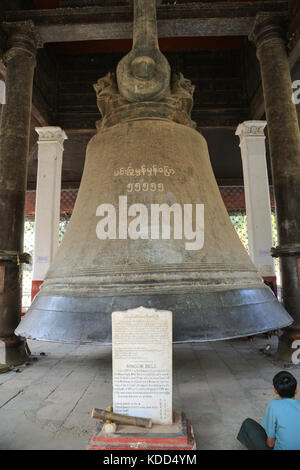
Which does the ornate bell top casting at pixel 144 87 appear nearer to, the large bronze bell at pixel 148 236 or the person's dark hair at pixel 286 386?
the large bronze bell at pixel 148 236

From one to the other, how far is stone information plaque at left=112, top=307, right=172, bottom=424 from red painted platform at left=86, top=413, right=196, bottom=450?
7 centimetres

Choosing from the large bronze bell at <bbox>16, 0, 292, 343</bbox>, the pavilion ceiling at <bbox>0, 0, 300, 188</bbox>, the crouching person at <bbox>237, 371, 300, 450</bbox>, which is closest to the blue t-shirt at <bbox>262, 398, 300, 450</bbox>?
the crouching person at <bbox>237, 371, 300, 450</bbox>

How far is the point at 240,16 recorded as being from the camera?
332 cm

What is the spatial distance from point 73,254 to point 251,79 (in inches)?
171

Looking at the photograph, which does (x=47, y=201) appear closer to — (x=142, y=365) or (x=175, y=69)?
(x=175, y=69)

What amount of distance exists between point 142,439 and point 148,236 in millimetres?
857

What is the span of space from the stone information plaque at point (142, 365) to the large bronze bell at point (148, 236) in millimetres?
80

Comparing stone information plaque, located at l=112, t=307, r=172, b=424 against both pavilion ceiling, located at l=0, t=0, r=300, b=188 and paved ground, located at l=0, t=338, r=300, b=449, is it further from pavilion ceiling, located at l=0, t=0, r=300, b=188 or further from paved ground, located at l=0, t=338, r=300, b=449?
pavilion ceiling, located at l=0, t=0, r=300, b=188

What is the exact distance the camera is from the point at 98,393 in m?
2.23

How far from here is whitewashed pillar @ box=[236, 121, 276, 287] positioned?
16.1 feet

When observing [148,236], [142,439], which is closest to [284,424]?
[142,439]

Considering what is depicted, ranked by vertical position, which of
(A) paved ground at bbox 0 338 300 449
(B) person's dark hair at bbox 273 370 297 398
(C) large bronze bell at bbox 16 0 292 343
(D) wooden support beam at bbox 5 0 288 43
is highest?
(D) wooden support beam at bbox 5 0 288 43

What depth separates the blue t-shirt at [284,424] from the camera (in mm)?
1329
